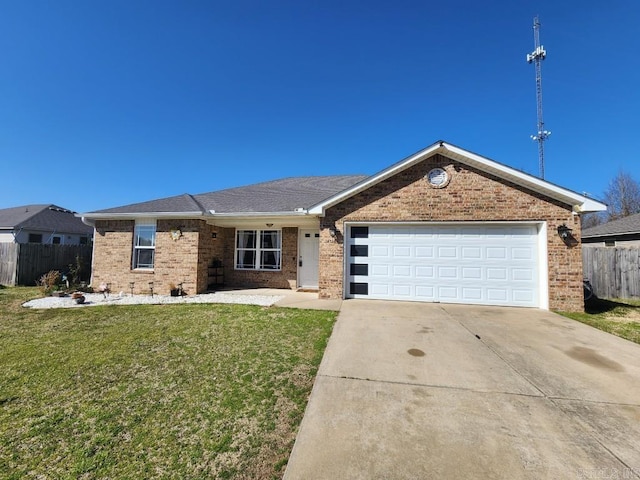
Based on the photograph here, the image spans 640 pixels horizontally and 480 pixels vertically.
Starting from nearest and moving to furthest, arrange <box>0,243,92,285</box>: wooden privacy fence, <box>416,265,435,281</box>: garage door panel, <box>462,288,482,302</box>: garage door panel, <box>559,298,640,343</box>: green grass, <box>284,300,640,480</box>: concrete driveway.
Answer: <box>284,300,640,480</box>: concrete driveway < <box>559,298,640,343</box>: green grass < <box>462,288,482,302</box>: garage door panel < <box>416,265,435,281</box>: garage door panel < <box>0,243,92,285</box>: wooden privacy fence

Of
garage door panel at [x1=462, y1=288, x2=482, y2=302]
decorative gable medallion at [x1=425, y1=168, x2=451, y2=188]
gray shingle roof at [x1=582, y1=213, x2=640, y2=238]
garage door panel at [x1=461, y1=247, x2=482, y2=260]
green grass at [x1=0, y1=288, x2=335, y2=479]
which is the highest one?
decorative gable medallion at [x1=425, y1=168, x2=451, y2=188]

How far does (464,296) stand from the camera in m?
8.41

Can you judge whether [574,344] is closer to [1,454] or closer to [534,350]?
[534,350]

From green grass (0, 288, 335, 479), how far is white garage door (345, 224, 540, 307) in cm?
330

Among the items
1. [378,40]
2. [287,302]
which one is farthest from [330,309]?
[378,40]

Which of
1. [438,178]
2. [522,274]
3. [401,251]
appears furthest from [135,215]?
[522,274]

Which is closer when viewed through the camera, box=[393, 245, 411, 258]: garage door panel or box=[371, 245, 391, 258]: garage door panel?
box=[393, 245, 411, 258]: garage door panel

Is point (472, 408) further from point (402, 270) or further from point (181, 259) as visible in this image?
point (181, 259)

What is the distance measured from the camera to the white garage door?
324 inches

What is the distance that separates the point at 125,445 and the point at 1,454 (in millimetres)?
1016

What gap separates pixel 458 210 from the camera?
8414 millimetres

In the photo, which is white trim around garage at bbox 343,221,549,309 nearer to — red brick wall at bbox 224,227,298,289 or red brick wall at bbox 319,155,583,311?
red brick wall at bbox 319,155,583,311

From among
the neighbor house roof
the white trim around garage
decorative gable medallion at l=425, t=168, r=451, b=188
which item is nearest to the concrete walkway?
the white trim around garage

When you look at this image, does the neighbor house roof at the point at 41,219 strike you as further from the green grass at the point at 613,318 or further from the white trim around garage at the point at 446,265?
the green grass at the point at 613,318
